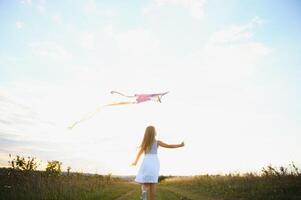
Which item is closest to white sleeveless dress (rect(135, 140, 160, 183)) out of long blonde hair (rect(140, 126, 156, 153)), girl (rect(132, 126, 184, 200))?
girl (rect(132, 126, 184, 200))

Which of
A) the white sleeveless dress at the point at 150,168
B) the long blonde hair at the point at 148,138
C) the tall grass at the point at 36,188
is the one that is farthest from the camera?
the tall grass at the point at 36,188

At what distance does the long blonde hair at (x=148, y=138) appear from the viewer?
10.8 m

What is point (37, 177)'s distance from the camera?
59.2 ft

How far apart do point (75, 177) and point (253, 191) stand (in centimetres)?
1121

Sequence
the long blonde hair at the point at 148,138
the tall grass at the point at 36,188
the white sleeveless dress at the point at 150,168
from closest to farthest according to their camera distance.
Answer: the white sleeveless dress at the point at 150,168 < the long blonde hair at the point at 148,138 < the tall grass at the point at 36,188

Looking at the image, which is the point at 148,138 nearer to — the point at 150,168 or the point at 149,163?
the point at 149,163

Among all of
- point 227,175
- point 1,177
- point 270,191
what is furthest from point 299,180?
point 1,177

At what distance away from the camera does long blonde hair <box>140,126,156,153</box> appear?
1080cm

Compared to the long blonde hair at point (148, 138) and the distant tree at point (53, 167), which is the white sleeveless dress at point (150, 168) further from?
the distant tree at point (53, 167)

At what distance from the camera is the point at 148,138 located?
35.4 ft

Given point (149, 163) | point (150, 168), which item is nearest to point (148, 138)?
point (149, 163)

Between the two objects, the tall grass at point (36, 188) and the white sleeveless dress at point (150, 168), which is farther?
the tall grass at point (36, 188)

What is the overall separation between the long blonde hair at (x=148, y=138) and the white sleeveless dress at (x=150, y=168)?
0.40 feet

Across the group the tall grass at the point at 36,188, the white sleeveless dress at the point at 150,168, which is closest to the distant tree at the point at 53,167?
the tall grass at the point at 36,188
